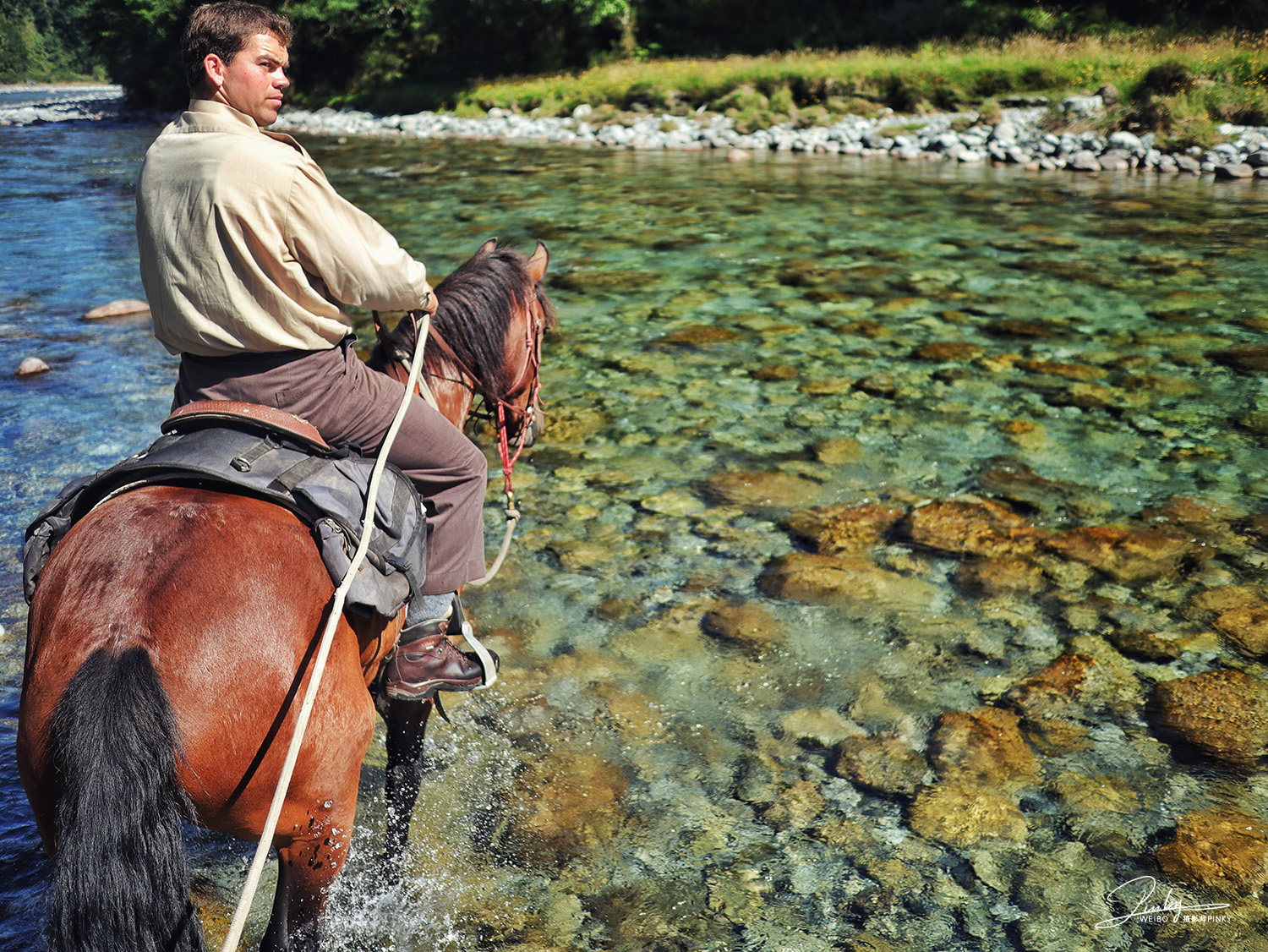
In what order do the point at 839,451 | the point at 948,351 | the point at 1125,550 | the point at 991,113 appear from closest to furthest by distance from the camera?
the point at 1125,550 → the point at 839,451 → the point at 948,351 → the point at 991,113

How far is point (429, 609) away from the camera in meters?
2.81

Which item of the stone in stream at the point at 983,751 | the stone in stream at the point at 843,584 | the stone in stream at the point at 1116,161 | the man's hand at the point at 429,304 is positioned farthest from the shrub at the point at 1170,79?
the man's hand at the point at 429,304

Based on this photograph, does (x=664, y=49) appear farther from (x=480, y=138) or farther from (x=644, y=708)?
(x=644, y=708)

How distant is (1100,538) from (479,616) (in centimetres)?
308

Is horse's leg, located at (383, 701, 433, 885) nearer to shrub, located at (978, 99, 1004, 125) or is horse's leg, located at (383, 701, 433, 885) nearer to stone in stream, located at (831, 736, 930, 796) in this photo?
stone in stream, located at (831, 736, 930, 796)

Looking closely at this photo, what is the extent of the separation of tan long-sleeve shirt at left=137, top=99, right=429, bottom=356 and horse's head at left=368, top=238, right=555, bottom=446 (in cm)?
78

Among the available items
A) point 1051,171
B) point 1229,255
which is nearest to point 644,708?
point 1229,255

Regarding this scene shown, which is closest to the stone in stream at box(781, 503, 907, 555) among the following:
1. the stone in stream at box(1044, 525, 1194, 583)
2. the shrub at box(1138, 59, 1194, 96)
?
the stone in stream at box(1044, 525, 1194, 583)

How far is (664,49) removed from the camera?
33656 millimetres

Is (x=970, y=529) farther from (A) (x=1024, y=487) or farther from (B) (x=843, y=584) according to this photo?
(B) (x=843, y=584)

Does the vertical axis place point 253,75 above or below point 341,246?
above

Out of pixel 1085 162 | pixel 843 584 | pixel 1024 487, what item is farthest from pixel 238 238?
pixel 1085 162

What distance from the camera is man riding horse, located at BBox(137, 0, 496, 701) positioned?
2.10 metres

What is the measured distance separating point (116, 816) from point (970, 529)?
412 centimetres
